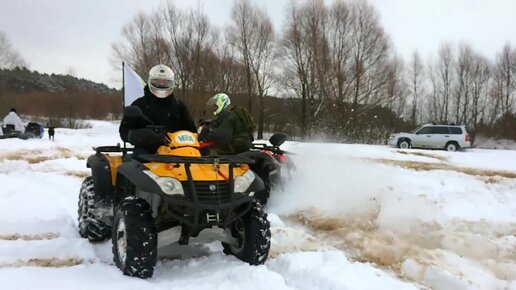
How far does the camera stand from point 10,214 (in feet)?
21.9

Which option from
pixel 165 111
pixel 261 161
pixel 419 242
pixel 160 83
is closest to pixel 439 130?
pixel 261 161

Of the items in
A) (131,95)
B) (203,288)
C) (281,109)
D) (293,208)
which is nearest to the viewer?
(203,288)

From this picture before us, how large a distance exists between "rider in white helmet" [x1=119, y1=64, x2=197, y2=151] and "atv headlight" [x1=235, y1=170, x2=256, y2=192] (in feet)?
4.42

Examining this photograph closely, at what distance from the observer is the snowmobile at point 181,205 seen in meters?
4.03

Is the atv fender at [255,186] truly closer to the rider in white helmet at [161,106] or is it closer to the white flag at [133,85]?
the rider in white helmet at [161,106]

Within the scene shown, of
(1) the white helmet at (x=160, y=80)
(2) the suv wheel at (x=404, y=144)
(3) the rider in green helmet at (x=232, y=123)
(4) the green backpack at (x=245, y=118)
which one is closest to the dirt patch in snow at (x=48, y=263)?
(1) the white helmet at (x=160, y=80)

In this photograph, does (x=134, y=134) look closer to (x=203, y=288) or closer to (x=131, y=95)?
(x=203, y=288)

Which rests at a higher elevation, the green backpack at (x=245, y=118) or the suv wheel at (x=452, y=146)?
the green backpack at (x=245, y=118)

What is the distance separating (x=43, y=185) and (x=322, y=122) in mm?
34652

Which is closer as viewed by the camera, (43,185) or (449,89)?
(43,185)

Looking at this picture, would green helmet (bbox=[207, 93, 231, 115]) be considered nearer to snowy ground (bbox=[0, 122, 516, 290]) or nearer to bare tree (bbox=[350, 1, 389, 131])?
snowy ground (bbox=[0, 122, 516, 290])

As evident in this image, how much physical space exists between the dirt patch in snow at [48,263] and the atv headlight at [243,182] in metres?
1.86

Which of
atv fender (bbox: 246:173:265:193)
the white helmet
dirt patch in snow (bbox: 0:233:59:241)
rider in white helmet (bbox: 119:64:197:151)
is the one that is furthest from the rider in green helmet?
atv fender (bbox: 246:173:265:193)

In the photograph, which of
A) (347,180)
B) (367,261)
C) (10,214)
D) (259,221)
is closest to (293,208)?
(347,180)
